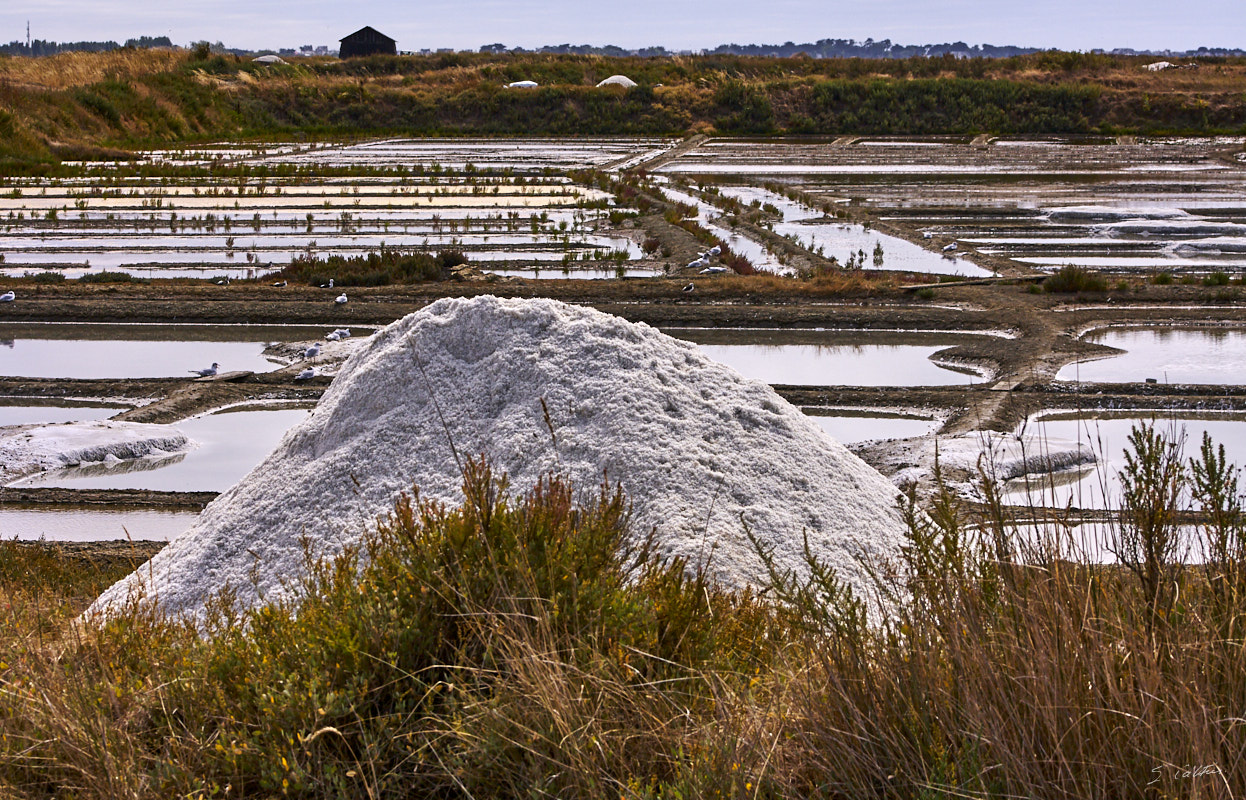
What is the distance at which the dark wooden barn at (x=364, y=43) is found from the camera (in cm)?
7131

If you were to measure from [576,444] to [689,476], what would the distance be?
0.53 meters

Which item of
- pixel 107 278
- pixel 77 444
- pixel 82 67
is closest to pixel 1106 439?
pixel 77 444

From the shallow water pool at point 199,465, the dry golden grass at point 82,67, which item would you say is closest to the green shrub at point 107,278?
the shallow water pool at point 199,465

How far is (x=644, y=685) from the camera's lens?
2.63 meters

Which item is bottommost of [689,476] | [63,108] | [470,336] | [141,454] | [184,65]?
[141,454]

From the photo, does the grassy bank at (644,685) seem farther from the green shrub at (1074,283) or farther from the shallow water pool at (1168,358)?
the green shrub at (1074,283)

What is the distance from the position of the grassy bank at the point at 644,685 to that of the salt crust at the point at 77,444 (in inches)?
200

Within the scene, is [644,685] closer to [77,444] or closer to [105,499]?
[105,499]

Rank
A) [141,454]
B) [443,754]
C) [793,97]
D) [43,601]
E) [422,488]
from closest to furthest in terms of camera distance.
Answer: [443,754] < [43,601] < [422,488] < [141,454] < [793,97]

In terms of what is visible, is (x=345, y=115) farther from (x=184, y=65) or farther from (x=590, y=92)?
(x=590, y=92)

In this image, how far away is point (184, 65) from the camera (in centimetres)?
4797

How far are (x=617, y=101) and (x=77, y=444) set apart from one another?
4163 centimetres

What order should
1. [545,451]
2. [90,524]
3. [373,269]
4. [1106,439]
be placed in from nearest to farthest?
[545,451] < [90,524] < [1106,439] < [373,269]

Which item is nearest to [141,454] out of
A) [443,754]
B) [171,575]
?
[171,575]
